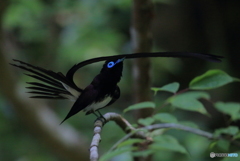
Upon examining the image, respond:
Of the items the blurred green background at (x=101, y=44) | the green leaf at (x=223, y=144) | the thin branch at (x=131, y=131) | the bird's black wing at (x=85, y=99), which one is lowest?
the green leaf at (x=223, y=144)

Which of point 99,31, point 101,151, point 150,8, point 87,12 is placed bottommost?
point 101,151

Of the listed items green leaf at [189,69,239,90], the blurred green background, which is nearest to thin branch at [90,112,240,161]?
green leaf at [189,69,239,90]

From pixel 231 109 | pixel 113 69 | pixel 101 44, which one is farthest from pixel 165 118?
pixel 101 44

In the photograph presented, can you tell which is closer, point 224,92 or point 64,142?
point 64,142

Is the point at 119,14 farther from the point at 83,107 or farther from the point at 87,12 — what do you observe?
the point at 83,107

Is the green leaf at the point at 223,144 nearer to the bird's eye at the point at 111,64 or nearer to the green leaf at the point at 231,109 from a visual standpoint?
the green leaf at the point at 231,109

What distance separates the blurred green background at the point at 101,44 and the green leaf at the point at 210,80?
5.26 ft

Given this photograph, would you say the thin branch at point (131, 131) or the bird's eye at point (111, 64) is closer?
the thin branch at point (131, 131)

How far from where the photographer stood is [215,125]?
3697mm

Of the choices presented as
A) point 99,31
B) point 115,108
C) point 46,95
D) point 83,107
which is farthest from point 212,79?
point 115,108

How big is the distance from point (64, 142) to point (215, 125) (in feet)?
5.40

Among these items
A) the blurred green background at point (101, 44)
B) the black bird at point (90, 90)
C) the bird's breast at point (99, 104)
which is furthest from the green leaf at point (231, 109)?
the blurred green background at point (101, 44)

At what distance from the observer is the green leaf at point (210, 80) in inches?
38.6

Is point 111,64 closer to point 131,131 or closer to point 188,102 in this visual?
point 131,131
